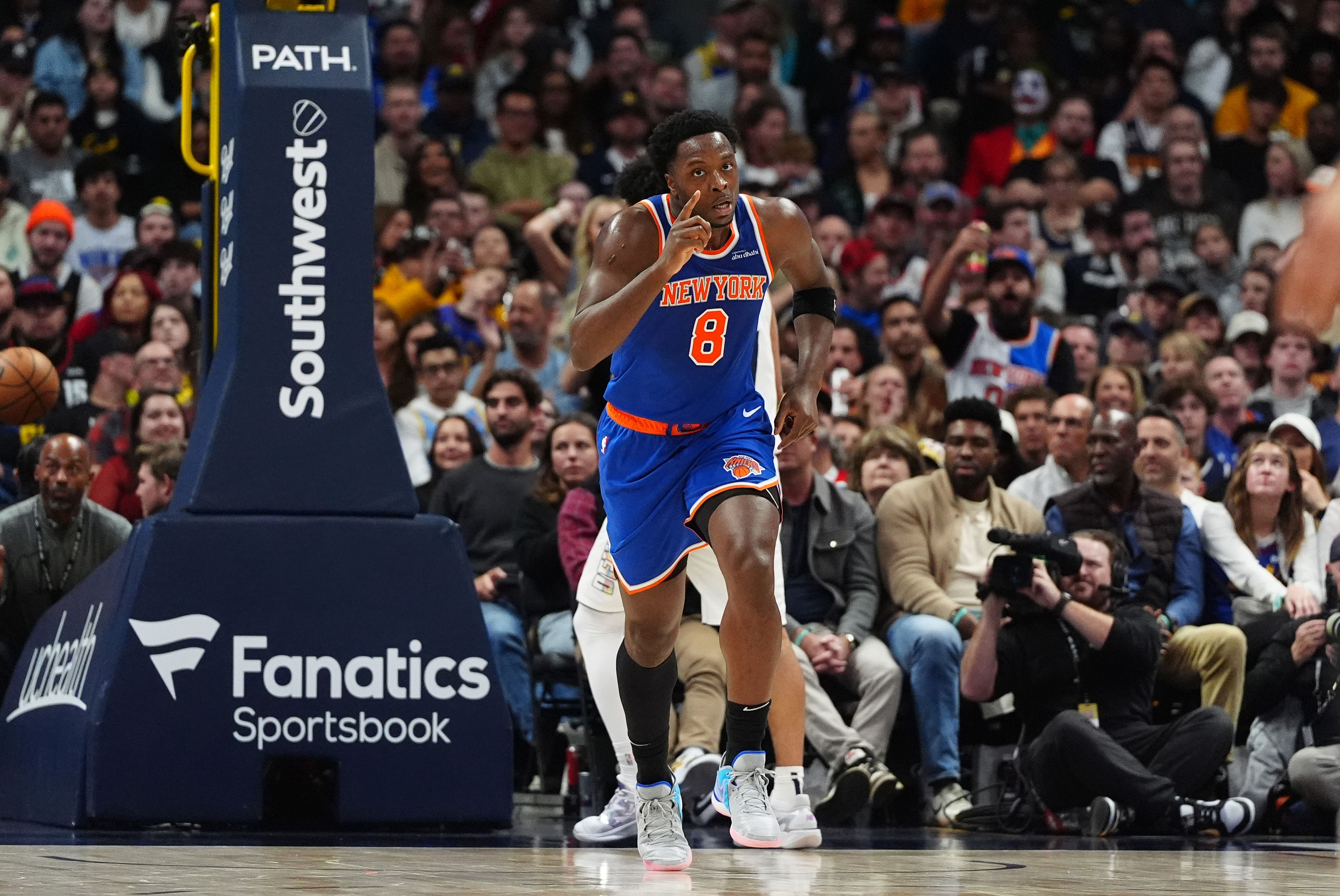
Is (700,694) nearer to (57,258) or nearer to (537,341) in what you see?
(537,341)

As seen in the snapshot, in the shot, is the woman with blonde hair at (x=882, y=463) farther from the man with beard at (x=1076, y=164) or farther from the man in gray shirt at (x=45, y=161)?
the man in gray shirt at (x=45, y=161)

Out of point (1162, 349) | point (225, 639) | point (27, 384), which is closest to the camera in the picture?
point (225, 639)

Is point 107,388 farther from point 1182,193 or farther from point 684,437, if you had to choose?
point 1182,193

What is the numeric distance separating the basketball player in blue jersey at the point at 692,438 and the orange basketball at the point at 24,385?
3.60 meters

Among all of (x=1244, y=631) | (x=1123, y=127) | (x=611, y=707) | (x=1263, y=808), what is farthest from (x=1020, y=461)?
(x=1123, y=127)

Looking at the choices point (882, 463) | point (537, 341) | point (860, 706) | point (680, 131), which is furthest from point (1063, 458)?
point (680, 131)

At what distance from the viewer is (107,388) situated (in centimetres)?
1015

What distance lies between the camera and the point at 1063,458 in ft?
30.3

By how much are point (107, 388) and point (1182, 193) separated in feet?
26.0

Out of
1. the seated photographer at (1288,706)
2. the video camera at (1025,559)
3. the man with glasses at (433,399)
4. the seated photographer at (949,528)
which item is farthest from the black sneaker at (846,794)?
the man with glasses at (433,399)

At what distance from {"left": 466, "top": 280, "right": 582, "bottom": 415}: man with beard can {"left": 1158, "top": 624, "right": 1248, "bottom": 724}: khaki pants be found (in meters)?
3.75

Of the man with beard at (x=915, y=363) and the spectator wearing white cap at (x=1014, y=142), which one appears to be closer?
the man with beard at (x=915, y=363)

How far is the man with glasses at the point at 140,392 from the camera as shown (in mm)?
9695

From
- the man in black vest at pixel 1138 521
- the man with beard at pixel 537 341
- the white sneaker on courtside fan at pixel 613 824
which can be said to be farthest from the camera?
the man with beard at pixel 537 341
